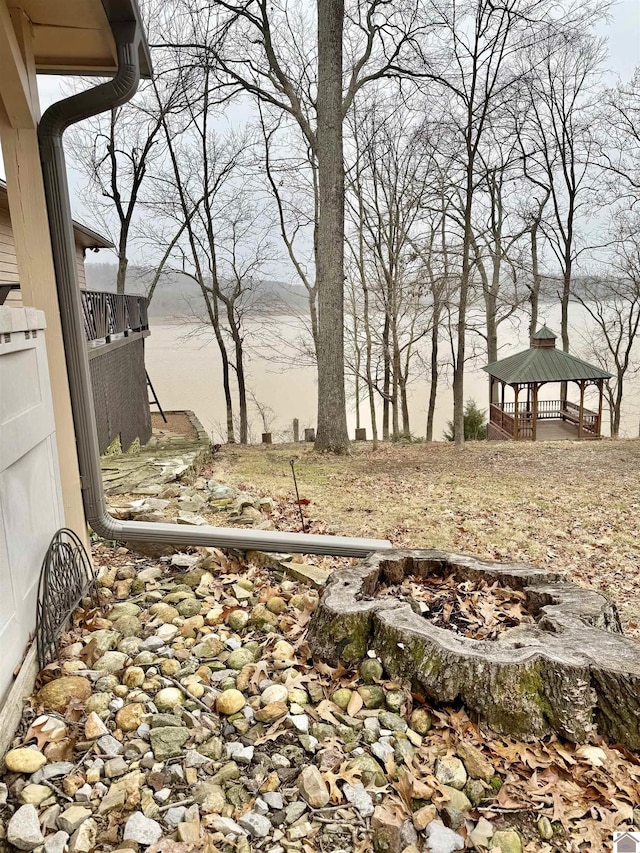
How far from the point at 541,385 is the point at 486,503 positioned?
1223 cm

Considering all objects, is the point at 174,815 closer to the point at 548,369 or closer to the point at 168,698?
the point at 168,698

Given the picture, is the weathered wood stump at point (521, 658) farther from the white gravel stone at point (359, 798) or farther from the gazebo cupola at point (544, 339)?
the gazebo cupola at point (544, 339)

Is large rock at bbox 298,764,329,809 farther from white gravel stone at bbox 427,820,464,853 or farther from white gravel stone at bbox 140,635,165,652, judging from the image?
white gravel stone at bbox 140,635,165,652

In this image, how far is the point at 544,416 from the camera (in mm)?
19984

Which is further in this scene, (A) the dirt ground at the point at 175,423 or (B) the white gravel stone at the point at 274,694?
(A) the dirt ground at the point at 175,423

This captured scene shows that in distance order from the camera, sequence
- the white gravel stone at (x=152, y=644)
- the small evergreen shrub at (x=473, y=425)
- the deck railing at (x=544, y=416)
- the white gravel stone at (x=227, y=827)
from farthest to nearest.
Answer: the small evergreen shrub at (x=473, y=425)
the deck railing at (x=544, y=416)
the white gravel stone at (x=152, y=644)
the white gravel stone at (x=227, y=827)

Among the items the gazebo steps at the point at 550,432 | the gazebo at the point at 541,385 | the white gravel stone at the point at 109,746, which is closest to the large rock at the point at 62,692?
the white gravel stone at the point at 109,746

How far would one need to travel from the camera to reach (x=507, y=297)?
1991cm

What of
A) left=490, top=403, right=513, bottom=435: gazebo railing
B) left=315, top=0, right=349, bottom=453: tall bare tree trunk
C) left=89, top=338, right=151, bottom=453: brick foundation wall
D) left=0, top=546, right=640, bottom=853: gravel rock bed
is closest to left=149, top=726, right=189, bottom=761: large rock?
left=0, top=546, right=640, bottom=853: gravel rock bed

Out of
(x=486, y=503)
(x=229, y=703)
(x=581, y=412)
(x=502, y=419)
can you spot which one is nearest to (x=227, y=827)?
(x=229, y=703)

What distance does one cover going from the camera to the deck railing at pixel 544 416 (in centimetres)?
1770

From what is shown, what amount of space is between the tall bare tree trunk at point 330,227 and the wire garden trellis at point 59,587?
5.94m

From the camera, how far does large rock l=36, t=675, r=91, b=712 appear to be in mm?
2084

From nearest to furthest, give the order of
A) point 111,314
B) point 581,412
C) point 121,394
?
point 121,394, point 111,314, point 581,412
